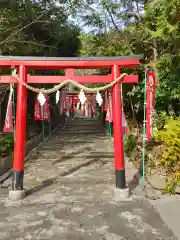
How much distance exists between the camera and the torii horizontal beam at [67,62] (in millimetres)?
7299

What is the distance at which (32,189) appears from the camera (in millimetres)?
7898

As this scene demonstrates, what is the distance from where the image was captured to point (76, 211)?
6195 millimetres

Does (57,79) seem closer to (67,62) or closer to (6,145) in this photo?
(67,62)

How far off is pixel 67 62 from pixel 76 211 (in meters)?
3.75

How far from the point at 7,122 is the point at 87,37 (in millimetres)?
8753

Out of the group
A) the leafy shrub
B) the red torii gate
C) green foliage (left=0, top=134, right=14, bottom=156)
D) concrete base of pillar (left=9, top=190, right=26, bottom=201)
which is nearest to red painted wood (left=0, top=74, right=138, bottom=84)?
the red torii gate

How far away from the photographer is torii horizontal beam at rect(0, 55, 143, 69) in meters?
7.30

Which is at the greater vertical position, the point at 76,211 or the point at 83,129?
the point at 83,129

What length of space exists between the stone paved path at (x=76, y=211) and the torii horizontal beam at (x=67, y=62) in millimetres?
3429

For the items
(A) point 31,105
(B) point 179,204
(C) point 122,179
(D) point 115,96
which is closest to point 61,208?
(C) point 122,179

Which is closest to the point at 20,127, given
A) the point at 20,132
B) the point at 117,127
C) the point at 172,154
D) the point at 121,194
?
the point at 20,132

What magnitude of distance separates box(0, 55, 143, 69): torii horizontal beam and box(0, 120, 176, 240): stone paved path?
343 cm

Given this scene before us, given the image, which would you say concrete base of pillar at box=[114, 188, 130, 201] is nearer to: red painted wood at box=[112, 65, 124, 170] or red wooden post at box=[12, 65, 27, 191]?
red painted wood at box=[112, 65, 124, 170]

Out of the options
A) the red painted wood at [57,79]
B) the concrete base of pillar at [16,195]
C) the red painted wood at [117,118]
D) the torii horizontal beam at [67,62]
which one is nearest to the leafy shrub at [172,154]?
the red painted wood at [117,118]
